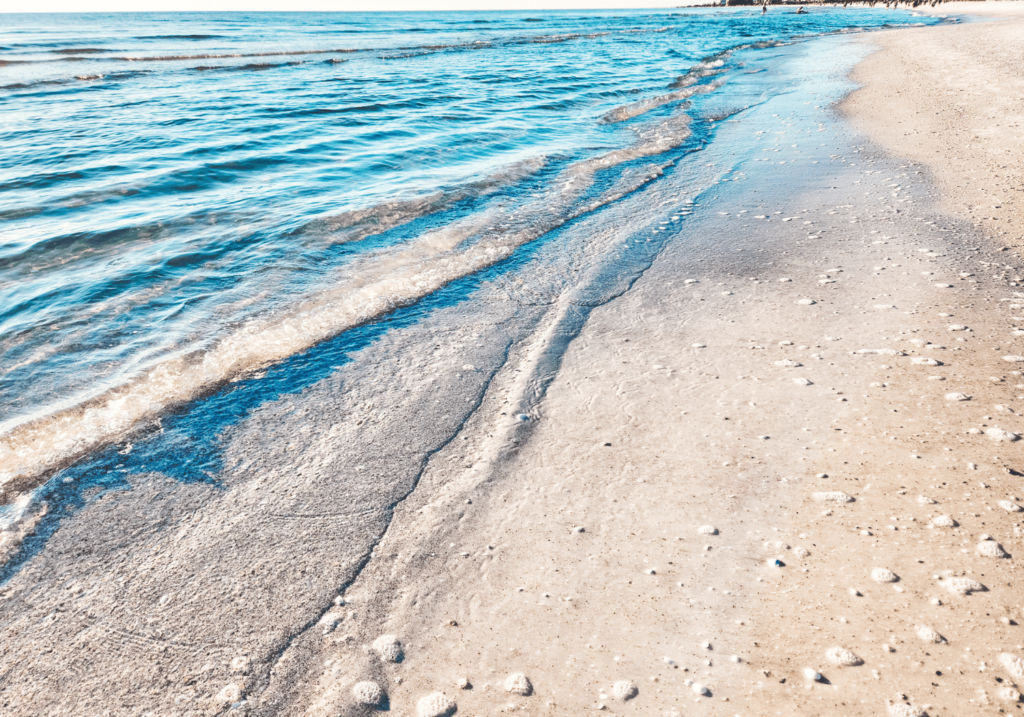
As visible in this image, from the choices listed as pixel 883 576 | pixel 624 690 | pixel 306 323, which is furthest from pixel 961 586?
pixel 306 323

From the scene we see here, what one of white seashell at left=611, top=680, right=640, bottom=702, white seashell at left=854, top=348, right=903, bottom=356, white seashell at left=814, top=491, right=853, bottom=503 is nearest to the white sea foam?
white seashell at left=611, top=680, right=640, bottom=702

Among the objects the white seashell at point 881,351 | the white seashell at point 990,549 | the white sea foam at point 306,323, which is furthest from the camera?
the white seashell at point 881,351

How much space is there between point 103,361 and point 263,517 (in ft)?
8.15

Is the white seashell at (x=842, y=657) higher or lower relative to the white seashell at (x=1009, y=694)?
lower

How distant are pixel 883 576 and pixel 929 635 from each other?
10.4 inches

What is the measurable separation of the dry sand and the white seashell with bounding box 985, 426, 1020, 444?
0.01 metres

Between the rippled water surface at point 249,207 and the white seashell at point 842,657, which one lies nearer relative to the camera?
the white seashell at point 842,657

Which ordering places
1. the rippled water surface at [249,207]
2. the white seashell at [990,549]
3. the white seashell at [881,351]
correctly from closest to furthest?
the white seashell at [990,549] < the white seashell at [881,351] < the rippled water surface at [249,207]

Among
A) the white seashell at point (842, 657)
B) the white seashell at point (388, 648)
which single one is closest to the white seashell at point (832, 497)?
the white seashell at point (842, 657)

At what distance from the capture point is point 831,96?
12438mm

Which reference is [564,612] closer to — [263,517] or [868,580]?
[868,580]

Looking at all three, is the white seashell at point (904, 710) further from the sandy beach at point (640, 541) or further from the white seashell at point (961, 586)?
the white seashell at point (961, 586)

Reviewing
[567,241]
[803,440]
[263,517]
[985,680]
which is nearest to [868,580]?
[985,680]

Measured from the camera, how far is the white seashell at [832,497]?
2.63 m
